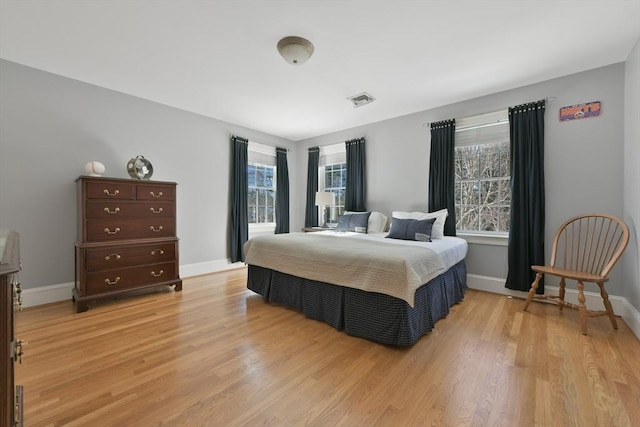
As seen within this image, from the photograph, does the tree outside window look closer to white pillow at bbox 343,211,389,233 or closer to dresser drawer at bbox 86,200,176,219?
white pillow at bbox 343,211,389,233

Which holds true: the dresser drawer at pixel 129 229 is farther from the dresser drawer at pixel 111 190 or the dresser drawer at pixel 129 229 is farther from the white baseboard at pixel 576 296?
the white baseboard at pixel 576 296

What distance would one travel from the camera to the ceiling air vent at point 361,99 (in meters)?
3.41

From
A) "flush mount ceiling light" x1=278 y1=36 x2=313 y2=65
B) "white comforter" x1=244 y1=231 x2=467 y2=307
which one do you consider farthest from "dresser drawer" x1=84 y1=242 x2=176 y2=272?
"flush mount ceiling light" x1=278 y1=36 x2=313 y2=65

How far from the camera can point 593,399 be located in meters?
1.49

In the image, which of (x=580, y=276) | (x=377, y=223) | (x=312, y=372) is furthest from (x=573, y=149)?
(x=312, y=372)

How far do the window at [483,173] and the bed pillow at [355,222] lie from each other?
127 centimetres

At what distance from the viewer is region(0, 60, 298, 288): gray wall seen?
2.73 metres

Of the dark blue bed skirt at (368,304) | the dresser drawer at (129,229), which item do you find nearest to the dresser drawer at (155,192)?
the dresser drawer at (129,229)

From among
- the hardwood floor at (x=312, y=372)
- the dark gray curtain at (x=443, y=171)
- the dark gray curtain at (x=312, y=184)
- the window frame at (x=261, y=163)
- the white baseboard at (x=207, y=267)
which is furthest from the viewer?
the dark gray curtain at (x=312, y=184)

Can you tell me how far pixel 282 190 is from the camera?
5.32 m

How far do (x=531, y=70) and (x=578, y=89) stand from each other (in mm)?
570

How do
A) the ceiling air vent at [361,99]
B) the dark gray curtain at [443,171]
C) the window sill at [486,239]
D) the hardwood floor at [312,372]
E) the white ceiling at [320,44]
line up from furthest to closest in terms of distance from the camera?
the dark gray curtain at [443,171], the ceiling air vent at [361,99], the window sill at [486,239], the white ceiling at [320,44], the hardwood floor at [312,372]

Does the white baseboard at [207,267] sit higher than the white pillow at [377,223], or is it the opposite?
the white pillow at [377,223]

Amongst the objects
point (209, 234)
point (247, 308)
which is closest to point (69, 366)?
point (247, 308)
